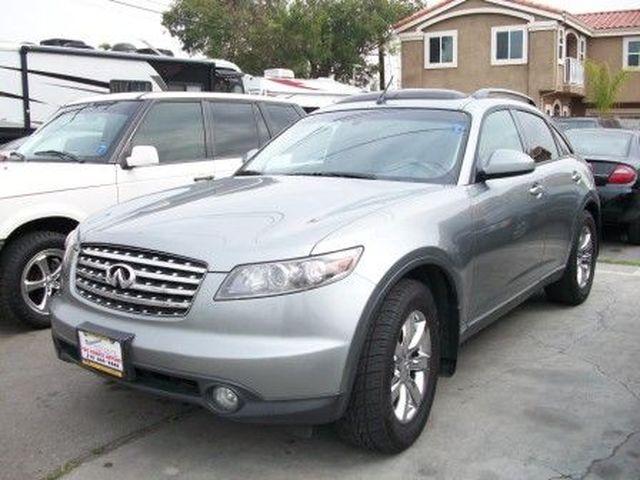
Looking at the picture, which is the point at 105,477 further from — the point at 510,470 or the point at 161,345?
the point at 510,470

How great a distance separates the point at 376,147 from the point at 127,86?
31.4 ft

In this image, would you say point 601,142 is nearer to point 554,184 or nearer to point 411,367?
point 554,184

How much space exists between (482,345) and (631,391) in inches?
43.0

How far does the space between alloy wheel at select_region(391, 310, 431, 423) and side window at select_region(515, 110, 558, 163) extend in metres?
2.14

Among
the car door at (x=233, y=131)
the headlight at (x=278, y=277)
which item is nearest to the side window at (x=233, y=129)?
the car door at (x=233, y=131)

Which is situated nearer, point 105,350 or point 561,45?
point 105,350

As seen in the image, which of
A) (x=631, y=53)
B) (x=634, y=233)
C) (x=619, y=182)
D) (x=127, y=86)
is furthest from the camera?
(x=631, y=53)

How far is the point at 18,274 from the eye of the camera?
548 cm

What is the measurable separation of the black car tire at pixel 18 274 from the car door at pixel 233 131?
180 cm

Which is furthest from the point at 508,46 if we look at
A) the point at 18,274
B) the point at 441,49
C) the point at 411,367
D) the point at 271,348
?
the point at 271,348

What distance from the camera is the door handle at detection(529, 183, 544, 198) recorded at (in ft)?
16.3

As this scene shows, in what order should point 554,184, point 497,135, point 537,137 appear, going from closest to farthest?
point 497,135
point 554,184
point 537,137

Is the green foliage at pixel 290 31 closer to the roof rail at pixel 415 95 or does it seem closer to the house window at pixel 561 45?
the house window at pixel 561 45

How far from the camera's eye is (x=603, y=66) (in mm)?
33938
